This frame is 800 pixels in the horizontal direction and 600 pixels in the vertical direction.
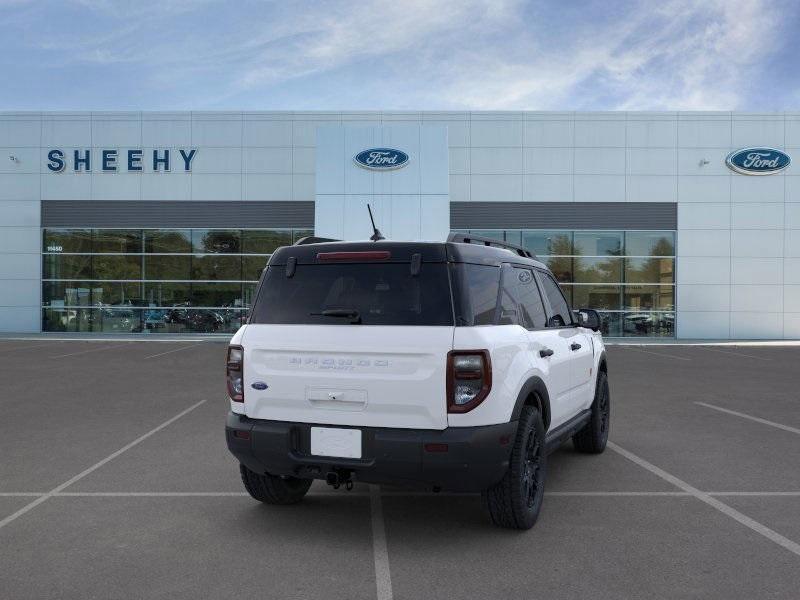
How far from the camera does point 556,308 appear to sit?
5.64 m

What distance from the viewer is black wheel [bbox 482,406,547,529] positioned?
4.10 meters

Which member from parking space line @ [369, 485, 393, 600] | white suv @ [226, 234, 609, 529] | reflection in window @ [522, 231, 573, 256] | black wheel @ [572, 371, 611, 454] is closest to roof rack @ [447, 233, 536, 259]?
white suv @ [226, 234, 609, 529]

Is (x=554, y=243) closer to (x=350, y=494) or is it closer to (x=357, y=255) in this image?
(x=350, y=494)

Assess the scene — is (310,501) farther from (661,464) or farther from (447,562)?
(661,464)

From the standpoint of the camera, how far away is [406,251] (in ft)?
13.4

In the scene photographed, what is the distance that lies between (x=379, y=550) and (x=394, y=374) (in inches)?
42.6

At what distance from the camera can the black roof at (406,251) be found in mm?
4047

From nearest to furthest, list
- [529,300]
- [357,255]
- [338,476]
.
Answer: [338,476]
[357,255]
[529,300]

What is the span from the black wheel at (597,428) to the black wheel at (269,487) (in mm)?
2948

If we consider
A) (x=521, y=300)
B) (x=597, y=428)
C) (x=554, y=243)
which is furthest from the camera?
(x=554, y=243)

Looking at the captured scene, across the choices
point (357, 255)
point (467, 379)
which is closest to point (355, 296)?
point (357, 255)

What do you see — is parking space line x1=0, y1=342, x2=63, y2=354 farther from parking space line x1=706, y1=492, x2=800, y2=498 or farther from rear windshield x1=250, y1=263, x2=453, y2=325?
parking space line x1=706, y1=492, x2=800, y2=498

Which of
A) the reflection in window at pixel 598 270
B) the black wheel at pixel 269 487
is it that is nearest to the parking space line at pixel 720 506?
the black wheel at pixel 269 487

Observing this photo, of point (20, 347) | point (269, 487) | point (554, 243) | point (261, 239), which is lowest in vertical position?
point (20, 347)
